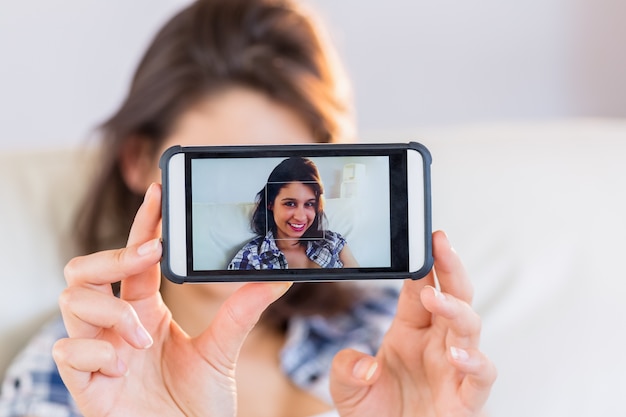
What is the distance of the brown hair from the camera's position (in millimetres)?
1068

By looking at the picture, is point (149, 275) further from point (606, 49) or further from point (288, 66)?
point (606, 49)

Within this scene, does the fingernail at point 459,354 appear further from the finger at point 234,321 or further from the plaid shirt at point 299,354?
the plaid shirt at point 299,354

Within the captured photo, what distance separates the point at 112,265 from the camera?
2.02 feet

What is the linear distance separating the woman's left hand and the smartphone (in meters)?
0.05

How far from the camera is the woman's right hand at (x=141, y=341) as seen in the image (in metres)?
0.62

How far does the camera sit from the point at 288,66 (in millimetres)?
1094

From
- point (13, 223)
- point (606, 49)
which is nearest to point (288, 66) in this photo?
point (13, 223)

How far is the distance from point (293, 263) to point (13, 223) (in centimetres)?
72

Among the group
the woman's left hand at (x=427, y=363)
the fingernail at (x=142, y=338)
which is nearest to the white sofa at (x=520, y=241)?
the woman's left hand at (x=427, y=363)

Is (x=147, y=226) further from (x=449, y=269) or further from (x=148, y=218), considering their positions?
(x=449, y=269)

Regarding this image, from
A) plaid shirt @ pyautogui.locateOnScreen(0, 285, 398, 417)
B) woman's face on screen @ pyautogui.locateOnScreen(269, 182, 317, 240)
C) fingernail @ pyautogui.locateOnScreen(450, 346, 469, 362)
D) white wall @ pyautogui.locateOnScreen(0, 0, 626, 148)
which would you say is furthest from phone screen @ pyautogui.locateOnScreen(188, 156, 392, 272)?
white wall @ pyautogui.locateOnScreen(0, 0, 626, 148)

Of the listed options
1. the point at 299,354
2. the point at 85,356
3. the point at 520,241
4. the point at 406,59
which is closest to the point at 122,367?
the point at 85,356

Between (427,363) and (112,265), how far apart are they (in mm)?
317

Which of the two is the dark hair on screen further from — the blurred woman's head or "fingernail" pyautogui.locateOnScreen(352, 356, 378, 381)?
the blurred woman's head
